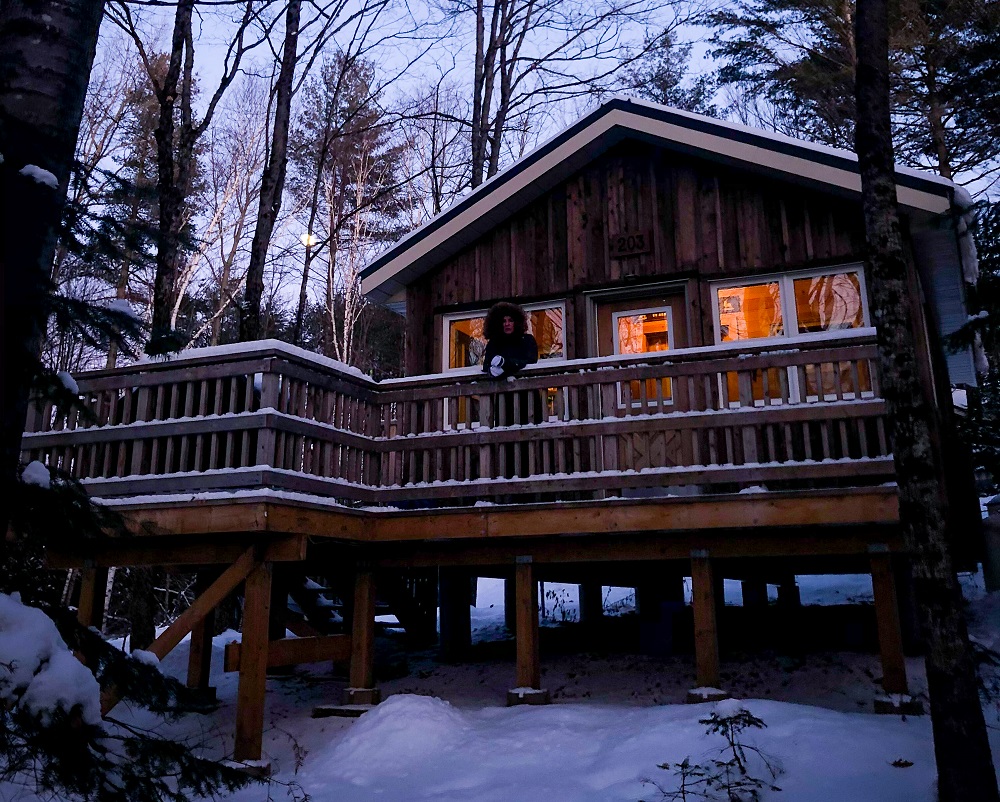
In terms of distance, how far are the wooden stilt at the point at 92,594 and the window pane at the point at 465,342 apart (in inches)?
192

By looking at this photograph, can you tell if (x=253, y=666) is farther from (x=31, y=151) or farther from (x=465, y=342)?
(x=465, y=342)

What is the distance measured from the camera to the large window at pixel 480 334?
1101 centimetres

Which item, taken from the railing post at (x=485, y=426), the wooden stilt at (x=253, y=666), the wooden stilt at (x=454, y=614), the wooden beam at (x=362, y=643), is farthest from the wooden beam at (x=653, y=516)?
the wooden stilt at (x=454, y=614)

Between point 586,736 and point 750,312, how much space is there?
5470 millimetres

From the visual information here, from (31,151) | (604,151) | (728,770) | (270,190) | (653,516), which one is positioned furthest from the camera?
(270,190)

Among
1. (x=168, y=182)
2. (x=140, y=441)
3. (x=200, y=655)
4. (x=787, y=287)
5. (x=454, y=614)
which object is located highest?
(x=168, y=182)

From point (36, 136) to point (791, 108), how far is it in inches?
788

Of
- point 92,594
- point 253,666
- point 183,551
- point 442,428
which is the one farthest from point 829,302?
point 92,594

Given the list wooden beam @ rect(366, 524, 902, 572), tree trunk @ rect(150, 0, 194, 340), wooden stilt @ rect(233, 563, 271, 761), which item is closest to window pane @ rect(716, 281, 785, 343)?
wooden beam @ rect(366, 524, 902, 572)

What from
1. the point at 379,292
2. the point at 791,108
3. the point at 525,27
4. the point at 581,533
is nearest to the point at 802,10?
the point at 791,108

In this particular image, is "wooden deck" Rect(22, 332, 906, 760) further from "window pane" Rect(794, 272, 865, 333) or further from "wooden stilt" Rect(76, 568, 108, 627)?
"window pane" Rect(794, 272, 865, 333)

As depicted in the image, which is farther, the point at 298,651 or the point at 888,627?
the point at 298,651

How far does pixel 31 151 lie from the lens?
3572mm

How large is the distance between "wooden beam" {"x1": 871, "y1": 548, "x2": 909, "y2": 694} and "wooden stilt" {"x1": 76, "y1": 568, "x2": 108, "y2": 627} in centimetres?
673
